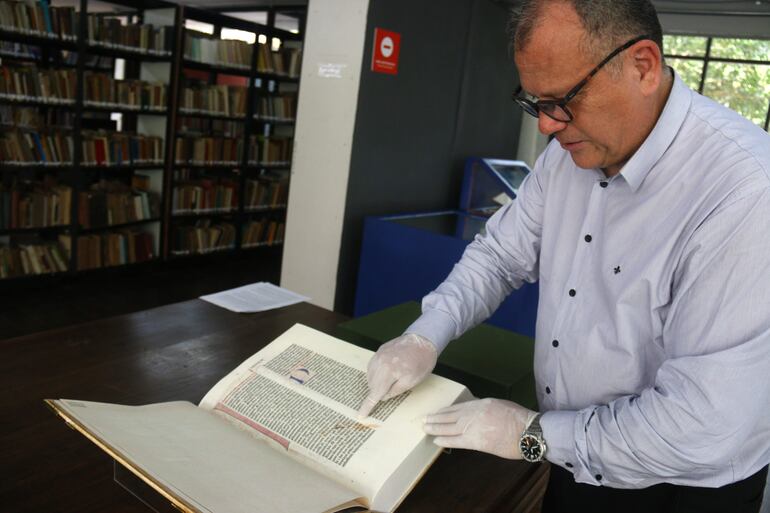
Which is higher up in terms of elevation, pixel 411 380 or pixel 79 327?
pixel 411 380

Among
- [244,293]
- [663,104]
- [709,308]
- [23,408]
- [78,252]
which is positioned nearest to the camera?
[709,308]

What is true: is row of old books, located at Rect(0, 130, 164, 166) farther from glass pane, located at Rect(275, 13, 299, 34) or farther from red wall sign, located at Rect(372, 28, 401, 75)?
glass pane, located at Rect(275, 13, 299, 34)

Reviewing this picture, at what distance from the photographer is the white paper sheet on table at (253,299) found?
6.21ft

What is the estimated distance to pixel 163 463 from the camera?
93 centimetres

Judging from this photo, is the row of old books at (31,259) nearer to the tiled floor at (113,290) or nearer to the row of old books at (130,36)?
the tiled floor at (113,290)

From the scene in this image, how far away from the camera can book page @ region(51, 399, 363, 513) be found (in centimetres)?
88

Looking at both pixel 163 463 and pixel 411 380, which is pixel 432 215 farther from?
pixel 163 463

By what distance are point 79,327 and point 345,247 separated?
1.93m

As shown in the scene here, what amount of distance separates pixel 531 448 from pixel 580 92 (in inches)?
23.3

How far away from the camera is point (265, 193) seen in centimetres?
633

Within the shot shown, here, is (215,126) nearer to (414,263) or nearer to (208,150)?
(208,150)

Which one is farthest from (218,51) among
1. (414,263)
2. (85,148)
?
(414,263)

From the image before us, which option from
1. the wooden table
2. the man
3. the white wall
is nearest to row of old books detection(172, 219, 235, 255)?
the white wall

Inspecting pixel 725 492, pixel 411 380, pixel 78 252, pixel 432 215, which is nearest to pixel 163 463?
pixel 411 380
